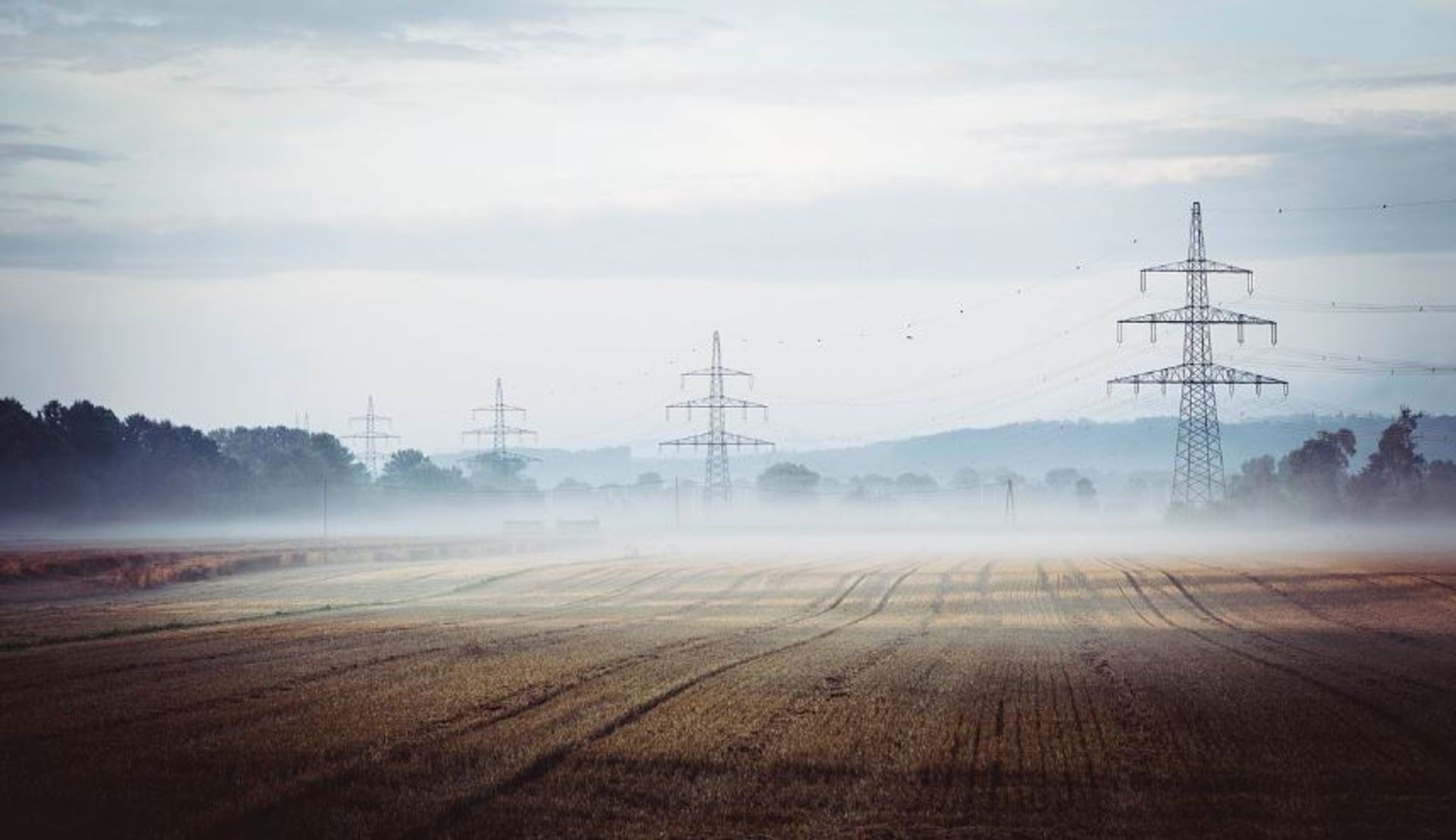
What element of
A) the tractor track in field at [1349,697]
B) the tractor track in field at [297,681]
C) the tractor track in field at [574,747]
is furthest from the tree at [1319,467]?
the tractor track in field at [574,747]

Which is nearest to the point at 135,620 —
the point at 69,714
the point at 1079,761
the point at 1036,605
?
the point at 69,714

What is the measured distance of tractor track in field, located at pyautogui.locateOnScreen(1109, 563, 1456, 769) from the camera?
2147 centimetres

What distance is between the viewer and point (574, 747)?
21609 mm

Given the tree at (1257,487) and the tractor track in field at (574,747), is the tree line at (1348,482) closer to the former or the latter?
the tree at (1257,487)

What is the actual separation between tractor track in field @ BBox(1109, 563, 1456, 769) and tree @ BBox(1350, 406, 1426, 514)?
4157 inches

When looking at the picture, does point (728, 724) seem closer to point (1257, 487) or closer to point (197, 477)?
point (1257, 487)

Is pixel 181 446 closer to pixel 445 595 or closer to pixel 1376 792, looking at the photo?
pixel 445 595

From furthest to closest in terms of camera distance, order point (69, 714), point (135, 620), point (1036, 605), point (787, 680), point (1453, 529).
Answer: point (1453, 529) < point (1036, 605) < point (135, 620) < point (787, 680) < point (69, 714)

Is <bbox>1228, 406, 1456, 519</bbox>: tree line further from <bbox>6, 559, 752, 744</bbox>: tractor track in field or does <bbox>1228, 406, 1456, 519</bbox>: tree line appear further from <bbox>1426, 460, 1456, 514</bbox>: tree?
<bbox>6, 559, 752, 744</bbox>: tractor track in field

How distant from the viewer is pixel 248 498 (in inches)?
7092

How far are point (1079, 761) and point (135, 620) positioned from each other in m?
32.9

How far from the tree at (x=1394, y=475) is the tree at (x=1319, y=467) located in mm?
2425

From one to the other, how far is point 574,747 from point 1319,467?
15025 centimetres

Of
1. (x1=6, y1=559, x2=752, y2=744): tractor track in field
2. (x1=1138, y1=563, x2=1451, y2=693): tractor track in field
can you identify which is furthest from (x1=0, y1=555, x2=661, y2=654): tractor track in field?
(x1=1138, y1=563, x2=1451, y2=693): tractor track in field
